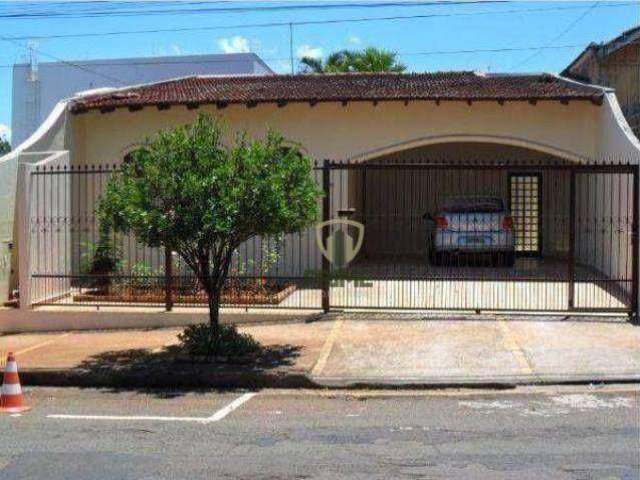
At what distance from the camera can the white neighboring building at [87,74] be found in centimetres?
3906

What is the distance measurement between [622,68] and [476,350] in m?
10.7

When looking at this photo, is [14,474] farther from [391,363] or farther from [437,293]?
[437,293]

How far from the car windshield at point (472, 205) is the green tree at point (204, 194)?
6.72 m

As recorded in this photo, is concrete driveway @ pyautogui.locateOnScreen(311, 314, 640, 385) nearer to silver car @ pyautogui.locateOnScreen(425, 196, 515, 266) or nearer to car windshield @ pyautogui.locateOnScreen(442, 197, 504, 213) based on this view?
silver car @ pyautogui.locateOnScreen(425, 196, 515, 266)

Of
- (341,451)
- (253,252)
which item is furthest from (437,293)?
(341,451)

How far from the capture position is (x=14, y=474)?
564 centimetres

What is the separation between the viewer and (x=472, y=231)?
1432 cm

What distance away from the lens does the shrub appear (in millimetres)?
9656

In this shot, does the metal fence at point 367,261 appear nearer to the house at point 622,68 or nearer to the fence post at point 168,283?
the fence post at point 168,283

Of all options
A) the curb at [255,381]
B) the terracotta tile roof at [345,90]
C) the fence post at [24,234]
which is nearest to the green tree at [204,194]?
the curb at [255,381]

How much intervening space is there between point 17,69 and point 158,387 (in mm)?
38086

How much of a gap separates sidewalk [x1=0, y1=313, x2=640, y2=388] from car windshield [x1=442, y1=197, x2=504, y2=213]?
421 cm

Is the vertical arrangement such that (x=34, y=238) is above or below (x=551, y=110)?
below

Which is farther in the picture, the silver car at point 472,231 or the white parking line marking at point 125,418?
the silver car at point 472,231
